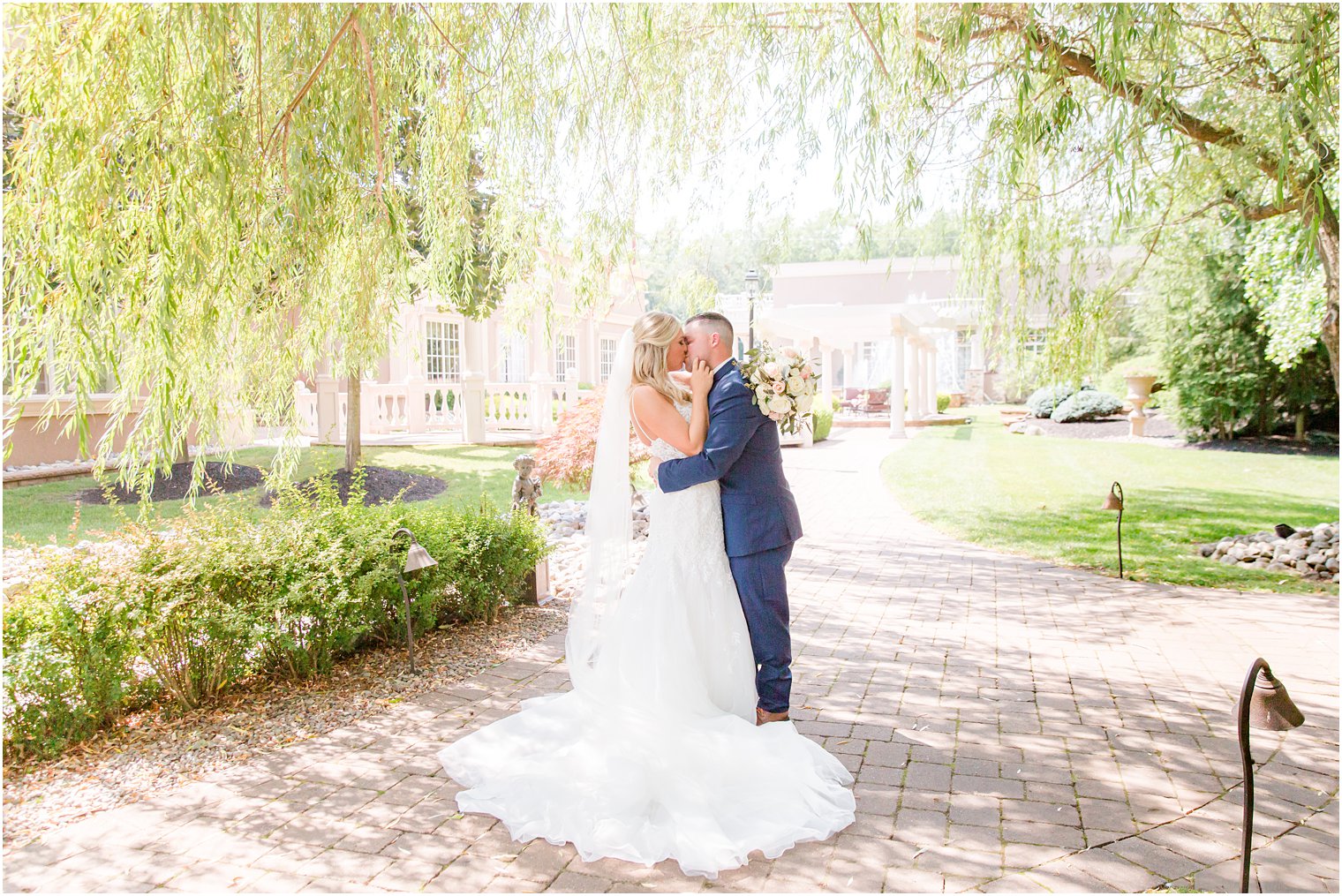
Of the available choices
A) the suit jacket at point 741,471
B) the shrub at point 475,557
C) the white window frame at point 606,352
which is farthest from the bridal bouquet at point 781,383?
the white window frame at point 606,352

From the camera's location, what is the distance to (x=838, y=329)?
23859 millimetres

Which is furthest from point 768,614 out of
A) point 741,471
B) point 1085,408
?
point 1085,408

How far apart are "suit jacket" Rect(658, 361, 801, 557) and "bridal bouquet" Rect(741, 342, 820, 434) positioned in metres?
0.05

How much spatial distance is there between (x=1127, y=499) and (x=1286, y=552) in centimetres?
378

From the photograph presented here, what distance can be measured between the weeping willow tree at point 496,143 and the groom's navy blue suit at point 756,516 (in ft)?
6.28

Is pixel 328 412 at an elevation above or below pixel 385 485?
above

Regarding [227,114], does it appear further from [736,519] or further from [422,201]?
[736,519]

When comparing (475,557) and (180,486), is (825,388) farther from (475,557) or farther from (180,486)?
(475,557)

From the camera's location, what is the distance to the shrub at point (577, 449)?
10320 millimetres

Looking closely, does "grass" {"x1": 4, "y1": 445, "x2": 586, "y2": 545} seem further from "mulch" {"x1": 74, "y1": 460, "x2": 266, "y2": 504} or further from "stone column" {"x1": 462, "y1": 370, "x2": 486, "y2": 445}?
"stone column" {"x1": 462, "y1": 370, "x2": 486, "y2": 445}

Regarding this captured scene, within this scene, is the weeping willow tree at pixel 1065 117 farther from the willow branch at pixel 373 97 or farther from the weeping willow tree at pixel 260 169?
the willow branch at pixel 373 97

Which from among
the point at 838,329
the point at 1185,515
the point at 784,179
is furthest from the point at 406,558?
the point at 838,329

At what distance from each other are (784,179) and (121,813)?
5686mm

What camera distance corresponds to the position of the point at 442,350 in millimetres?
20719
